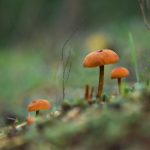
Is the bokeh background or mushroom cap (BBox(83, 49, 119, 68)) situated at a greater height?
the bokeh background

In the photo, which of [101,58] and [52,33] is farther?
[52,33]

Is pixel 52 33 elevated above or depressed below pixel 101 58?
above

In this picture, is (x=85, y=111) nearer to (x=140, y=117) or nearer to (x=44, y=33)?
(x=140, y=117)

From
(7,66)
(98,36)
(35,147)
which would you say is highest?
(98,36)

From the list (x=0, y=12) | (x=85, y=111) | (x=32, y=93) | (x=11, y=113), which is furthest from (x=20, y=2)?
(x=85, y=111)

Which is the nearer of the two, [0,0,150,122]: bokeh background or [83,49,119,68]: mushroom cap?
[83,49,119,68]: mushroom cap

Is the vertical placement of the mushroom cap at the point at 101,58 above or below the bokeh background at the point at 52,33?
below

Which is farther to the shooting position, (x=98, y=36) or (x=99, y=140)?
(x=98, y=36)

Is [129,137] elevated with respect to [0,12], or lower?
lower

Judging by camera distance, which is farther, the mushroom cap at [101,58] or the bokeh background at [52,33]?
the bokeh background at [52,33]

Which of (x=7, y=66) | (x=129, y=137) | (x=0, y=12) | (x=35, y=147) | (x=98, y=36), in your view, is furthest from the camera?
(x=0, y=12)

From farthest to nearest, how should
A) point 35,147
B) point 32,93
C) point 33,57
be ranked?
point 33,57 → point 32,93 → point 35,147
